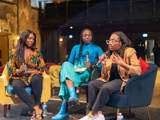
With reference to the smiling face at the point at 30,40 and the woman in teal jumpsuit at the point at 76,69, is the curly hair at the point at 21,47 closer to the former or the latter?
the smiling face at the point at 30,40

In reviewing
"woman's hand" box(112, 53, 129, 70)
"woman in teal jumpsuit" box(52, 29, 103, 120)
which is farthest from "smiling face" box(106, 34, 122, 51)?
"woman in teal jumpsuit" box(52, 29, 103, 120)

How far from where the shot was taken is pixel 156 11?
37.2 feet

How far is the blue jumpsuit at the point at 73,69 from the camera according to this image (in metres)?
3.42

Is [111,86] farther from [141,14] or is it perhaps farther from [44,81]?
[141,14]

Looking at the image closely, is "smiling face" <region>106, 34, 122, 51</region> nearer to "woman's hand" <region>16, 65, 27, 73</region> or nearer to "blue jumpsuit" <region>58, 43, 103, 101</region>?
"blue jumpsuit" <region>58, 43, 103, 101</region>

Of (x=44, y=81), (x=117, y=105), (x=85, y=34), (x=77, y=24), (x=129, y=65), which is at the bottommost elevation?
(x=117, y=105)

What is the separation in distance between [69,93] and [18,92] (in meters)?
0.73

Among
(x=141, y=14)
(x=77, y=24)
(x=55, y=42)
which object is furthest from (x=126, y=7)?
(x=55, y=42)

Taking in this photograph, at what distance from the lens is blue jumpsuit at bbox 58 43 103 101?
342 cm

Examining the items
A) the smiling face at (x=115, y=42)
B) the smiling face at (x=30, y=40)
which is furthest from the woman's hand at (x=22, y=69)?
the smiling face at (x=115, y=42)

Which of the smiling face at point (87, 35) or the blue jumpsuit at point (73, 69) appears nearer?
the blue jumpsuit at point (73, 69)

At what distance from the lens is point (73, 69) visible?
11.7 ft

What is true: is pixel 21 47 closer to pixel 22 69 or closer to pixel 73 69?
pixel 22 69

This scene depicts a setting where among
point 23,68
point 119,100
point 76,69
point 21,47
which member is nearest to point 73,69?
point 76,69
